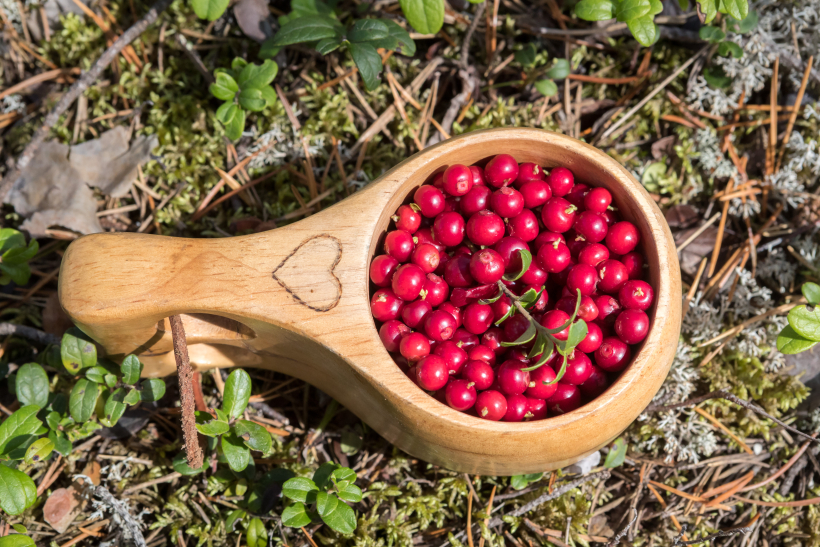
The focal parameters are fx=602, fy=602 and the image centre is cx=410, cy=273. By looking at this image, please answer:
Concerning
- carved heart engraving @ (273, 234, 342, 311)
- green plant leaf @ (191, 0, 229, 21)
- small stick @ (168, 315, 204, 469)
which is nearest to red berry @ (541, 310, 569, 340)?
carved heart engraving @ (273, 234, 342, 311)

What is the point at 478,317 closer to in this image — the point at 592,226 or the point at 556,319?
the point at 556,319

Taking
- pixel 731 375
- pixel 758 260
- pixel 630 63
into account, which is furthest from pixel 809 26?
pixel 731 375

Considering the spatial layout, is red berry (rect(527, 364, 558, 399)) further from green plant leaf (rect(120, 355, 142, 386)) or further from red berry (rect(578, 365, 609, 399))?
green plant leaf (rect(120, 355, 142, 386))

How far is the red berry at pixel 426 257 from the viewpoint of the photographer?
2.57 meters

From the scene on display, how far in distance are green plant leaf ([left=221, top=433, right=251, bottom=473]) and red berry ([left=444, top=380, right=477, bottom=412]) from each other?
1020 millimetres

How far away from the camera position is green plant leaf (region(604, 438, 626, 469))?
119 inches

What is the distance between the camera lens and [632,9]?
2.78 metres

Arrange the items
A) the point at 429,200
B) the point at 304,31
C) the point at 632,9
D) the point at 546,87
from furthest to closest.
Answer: the point at 546,87, the point at 304,31, the point at 632,9, the point at 429,200

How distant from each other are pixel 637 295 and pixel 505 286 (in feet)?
1.73

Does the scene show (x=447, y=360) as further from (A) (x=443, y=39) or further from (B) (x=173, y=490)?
(A) (x=443, y=39)

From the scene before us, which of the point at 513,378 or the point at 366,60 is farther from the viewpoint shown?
the point at 366,60

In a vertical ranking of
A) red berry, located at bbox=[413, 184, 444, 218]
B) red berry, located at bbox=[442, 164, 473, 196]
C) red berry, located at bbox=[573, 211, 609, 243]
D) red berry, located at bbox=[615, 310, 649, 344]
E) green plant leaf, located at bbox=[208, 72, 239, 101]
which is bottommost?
red berry, located at bbox=[615, 310, 649, 344]

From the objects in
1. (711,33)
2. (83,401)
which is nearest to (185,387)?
(83,401)

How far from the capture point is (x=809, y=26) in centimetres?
354
